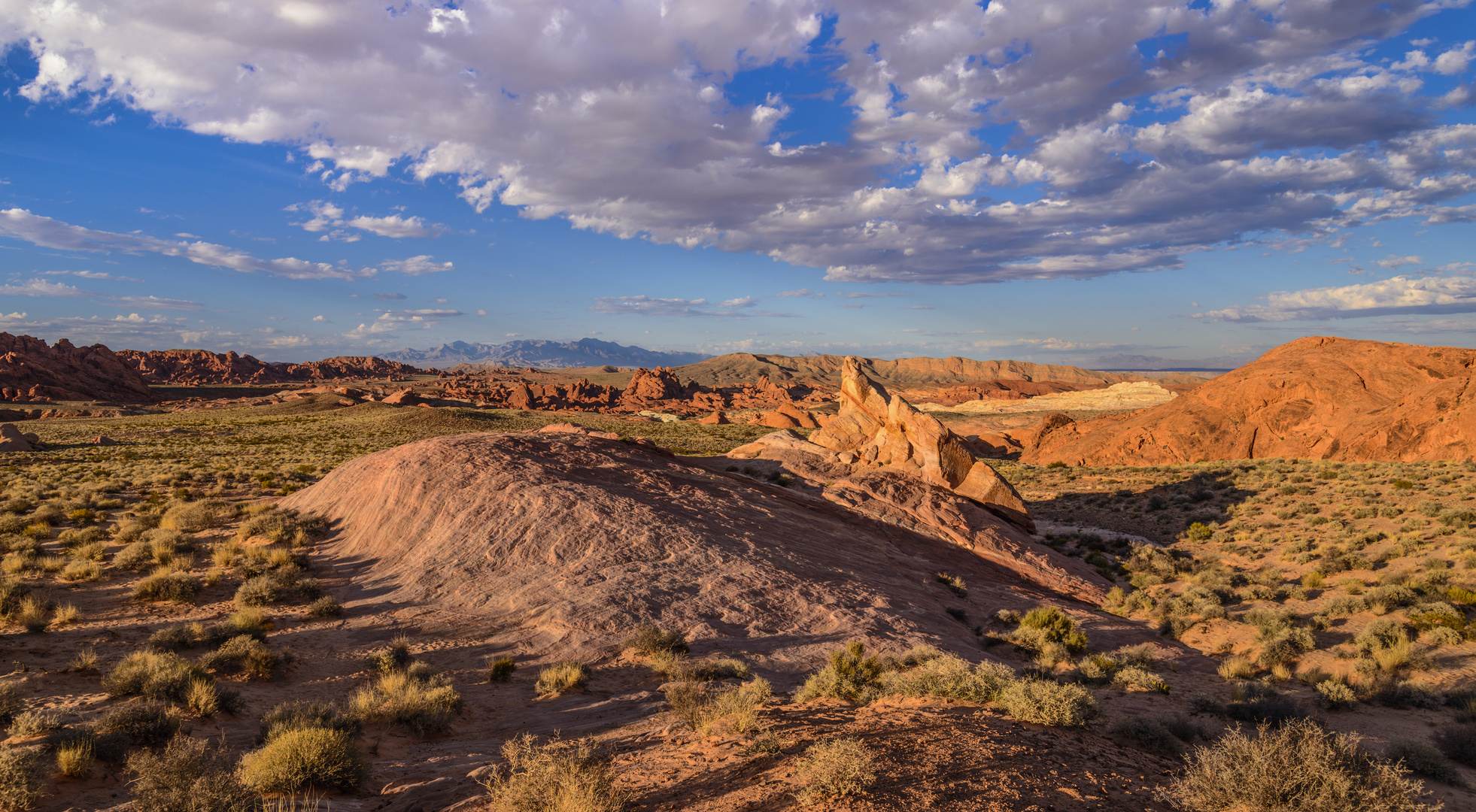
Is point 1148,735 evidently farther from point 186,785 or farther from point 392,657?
point 392,657

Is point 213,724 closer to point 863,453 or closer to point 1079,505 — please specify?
point 863,453

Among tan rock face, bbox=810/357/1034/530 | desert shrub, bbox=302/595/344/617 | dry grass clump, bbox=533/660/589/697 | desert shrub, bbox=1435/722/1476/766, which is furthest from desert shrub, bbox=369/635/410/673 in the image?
tan rock face, bbox=810/357/1034/530

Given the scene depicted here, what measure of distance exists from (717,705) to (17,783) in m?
6.57

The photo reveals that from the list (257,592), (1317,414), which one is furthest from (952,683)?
(1317,414)

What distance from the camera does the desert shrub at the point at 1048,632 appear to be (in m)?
13.2

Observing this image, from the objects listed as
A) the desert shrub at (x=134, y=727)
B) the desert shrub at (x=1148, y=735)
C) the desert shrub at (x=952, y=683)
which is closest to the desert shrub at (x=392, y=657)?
the desert shrub at (x=134, y=727)

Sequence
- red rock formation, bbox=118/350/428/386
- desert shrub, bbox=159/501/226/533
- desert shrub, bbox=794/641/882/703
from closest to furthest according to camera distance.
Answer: desert shrub, bbox=794/641/882/703, desert shrub, bbox=159/501/226/533, red rock formation, bbox=118/350/428/386

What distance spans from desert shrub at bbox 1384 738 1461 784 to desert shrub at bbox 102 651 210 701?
1470 cm

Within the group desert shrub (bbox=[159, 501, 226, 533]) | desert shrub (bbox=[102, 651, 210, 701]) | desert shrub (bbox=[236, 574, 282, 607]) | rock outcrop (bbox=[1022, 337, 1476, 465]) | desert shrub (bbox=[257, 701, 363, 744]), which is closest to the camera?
desert shrub (bbox=[257, 701, 363, 744])

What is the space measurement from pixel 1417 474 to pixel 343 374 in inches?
8437

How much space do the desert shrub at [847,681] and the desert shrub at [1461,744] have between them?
712cm

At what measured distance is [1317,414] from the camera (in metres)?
41.6

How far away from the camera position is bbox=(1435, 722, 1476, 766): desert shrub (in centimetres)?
766

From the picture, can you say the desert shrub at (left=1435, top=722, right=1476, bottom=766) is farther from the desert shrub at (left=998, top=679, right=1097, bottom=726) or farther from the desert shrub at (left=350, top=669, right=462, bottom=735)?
the desert shrub at (left=350, top=669, right=462, bottom=735)
